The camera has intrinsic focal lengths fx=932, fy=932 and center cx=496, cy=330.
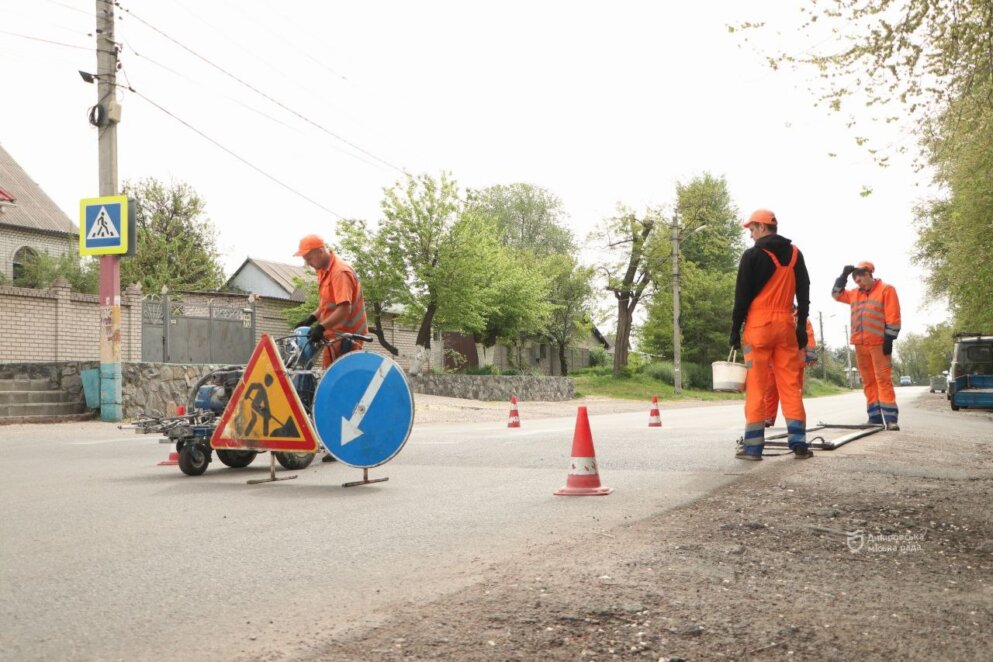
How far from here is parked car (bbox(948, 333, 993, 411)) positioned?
24.2 metres

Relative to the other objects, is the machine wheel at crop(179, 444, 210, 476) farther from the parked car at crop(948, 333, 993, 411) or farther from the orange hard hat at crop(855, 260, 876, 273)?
the parked car at crop(948, 333, 993, 411)

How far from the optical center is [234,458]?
9.06 m

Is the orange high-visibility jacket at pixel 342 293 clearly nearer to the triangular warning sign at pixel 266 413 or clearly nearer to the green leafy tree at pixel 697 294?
the triangular warning sign at pixel 266 413

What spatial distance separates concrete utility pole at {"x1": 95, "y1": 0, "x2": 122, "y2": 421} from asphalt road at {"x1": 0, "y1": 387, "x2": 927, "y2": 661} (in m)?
8.85

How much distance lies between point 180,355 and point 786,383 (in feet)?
67.6

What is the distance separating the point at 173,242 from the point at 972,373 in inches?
1596

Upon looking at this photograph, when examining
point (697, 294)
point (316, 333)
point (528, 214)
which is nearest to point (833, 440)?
point (316, 333)

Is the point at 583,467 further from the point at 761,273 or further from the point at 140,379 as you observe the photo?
the point at 140,379

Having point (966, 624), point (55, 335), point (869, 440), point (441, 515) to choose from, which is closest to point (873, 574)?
point (966, 624)

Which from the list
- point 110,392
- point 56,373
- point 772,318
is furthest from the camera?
point 56,373

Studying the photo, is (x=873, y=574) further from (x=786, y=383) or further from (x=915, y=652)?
(x=786, y=383)

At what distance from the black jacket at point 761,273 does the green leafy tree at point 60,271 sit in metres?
29.1

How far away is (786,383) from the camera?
8.30 metres

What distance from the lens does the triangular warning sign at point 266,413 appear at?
759 centimetres
